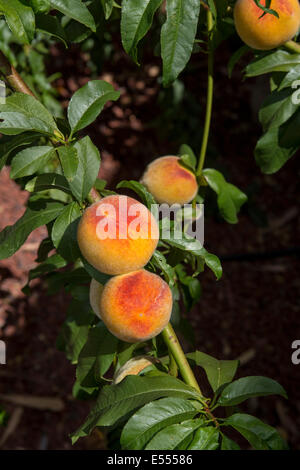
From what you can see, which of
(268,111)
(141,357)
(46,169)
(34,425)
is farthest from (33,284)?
(268,111)

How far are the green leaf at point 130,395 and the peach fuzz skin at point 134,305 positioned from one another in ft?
0.27

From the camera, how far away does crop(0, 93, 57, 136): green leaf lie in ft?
2.59

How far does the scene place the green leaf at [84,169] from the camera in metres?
0.86

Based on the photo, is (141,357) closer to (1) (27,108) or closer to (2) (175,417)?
(2) (175,417)

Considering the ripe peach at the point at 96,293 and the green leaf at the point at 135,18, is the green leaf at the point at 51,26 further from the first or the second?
the ripe peach at the point at 96,293

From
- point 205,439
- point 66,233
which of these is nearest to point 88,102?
point 66,233

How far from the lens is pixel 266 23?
Answer: 37.5 inches

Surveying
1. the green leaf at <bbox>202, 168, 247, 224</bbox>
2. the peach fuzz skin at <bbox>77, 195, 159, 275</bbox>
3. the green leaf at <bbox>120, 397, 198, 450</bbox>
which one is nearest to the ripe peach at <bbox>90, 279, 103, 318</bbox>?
the peach fuzz skin at <bbox>77, 195, 159, 275</bbox>

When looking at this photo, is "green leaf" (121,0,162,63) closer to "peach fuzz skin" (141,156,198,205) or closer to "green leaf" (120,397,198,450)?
"peach fuzz skin" (141,156,198,205)

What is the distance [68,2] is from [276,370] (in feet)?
5.97

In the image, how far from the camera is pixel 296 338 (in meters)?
2.28

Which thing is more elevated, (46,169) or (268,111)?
(268,111)

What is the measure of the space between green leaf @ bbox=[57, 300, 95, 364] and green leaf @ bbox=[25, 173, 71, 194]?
357 mm
